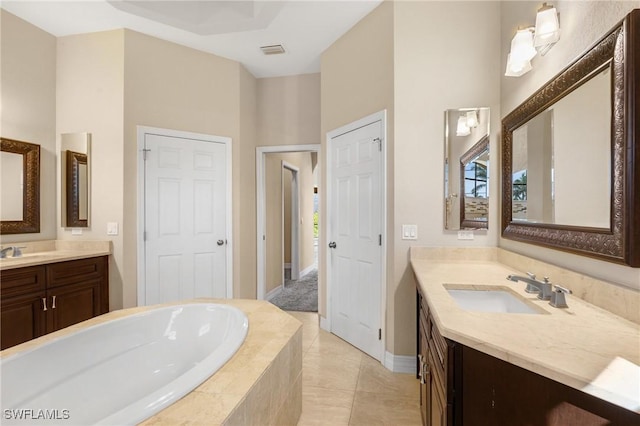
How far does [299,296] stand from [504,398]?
3.78 meters

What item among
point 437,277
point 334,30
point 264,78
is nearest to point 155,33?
point 264,78

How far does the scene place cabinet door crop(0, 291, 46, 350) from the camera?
204cm

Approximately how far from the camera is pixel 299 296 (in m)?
4.49

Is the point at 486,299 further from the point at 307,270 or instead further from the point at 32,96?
the point at 307,270

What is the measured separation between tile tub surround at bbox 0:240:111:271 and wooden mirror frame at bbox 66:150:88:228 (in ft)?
0.65

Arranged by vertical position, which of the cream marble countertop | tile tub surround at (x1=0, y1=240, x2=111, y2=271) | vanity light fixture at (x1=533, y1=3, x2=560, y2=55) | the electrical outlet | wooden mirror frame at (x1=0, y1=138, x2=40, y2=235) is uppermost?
vanity light fixture at (x1=533, y1=3, x2=560, y2=55)

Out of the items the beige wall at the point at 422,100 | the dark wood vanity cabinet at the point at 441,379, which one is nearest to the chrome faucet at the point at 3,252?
the beige wall at the point at 422,100

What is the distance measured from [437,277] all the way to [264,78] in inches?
131

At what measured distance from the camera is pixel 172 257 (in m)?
3.06

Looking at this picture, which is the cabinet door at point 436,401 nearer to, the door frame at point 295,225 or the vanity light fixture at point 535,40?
the vanity light fixture at point 535,40

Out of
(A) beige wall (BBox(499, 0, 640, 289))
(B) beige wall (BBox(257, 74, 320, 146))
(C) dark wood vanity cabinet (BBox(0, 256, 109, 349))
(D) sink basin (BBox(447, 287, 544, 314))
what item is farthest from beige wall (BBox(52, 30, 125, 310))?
(A) beige wall (BBox(499, 0, 640, 289))

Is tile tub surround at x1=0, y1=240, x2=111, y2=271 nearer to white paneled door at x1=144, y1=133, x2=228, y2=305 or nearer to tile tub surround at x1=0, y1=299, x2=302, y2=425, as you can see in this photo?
white paneled door at x1=144, y1=133, x2=228, y2=305

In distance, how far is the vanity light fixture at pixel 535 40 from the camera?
139cm

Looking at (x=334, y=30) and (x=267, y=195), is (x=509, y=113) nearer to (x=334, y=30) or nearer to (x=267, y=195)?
(x=334, y=30)
